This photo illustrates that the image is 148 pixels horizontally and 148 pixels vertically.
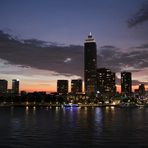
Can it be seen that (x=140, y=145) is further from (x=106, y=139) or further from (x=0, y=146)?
(x=0, y=146)

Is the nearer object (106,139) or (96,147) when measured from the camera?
(96,147)

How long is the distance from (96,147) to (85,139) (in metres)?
9.53

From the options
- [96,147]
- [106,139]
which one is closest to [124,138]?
[106,139]

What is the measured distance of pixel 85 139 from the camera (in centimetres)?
5884

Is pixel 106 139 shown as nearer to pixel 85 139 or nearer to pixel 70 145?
pixel 85 139

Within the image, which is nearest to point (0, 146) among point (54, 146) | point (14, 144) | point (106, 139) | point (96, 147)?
point (14, 144)

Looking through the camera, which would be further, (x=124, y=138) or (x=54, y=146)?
(x=124, y=138)

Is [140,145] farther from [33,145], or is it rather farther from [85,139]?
[33,145]

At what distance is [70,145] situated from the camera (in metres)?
51.8

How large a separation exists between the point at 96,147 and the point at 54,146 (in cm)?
652

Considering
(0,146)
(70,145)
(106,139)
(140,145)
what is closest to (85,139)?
(106,139)

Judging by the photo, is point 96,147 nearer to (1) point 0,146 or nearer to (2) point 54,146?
(2) point 54,146

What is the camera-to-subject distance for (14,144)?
52.2 m

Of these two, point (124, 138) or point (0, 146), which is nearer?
point (0, 146)
